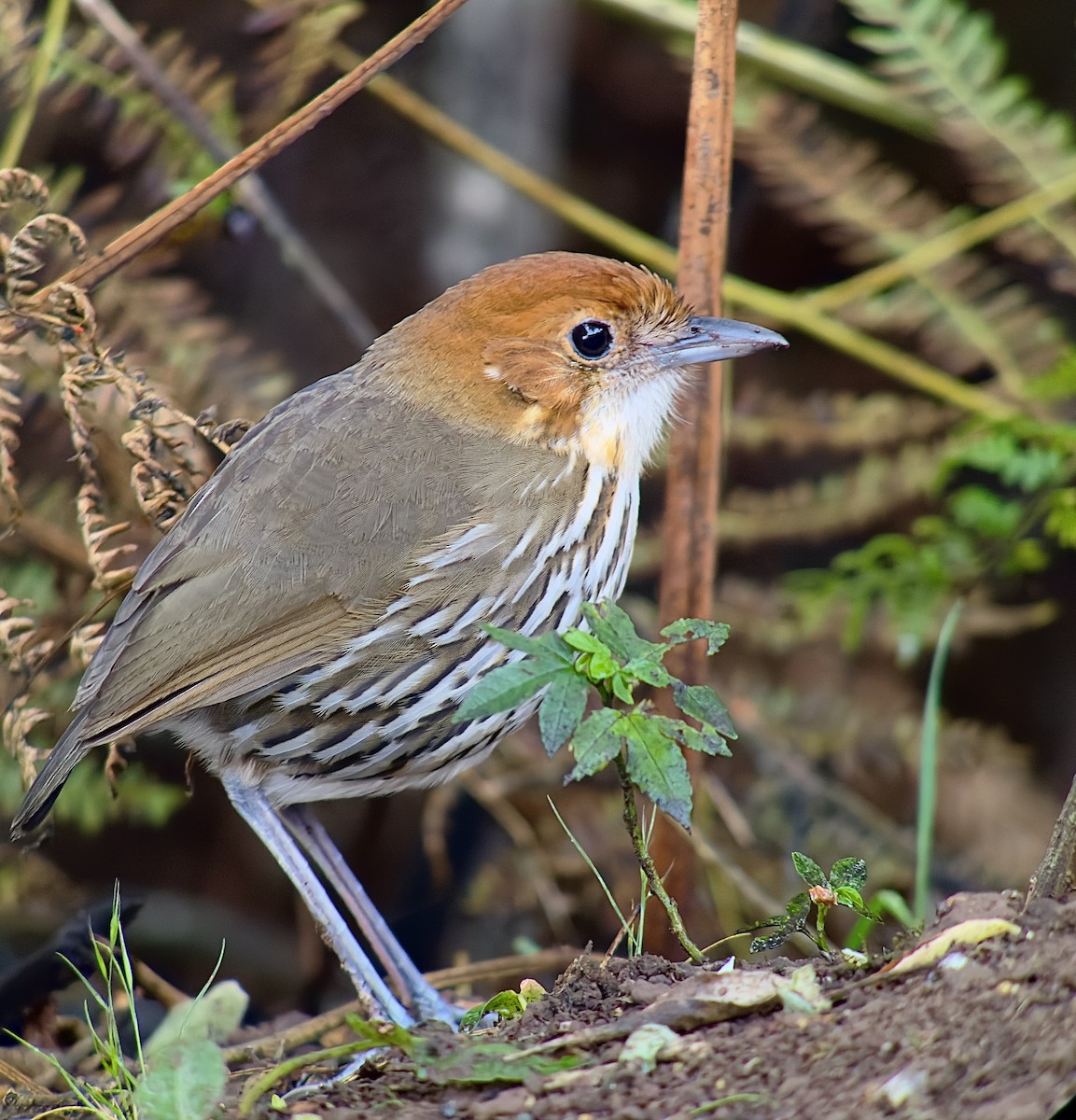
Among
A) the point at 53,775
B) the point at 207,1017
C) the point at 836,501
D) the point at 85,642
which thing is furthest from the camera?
the point at 836,501

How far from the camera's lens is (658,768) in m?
2.15

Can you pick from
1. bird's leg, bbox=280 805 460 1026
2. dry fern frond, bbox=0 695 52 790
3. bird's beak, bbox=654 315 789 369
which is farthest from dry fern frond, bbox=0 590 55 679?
bird's beak, bbox=654 315 789 369

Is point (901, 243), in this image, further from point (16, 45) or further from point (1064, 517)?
point (16, 45)

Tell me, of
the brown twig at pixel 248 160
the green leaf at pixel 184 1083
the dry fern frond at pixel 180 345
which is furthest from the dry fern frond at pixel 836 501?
the green leaf at pixel 184 1083

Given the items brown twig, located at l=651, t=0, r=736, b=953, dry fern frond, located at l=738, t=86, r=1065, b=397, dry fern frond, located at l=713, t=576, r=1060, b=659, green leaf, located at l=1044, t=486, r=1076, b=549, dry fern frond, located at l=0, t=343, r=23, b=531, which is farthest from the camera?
dry fern frond, located at l=713, t=576, r=1060, b=659

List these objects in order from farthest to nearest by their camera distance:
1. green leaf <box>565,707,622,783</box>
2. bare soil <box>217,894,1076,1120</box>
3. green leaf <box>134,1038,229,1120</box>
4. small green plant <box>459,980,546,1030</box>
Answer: small green plant <box>459,980,546,1030</box> < green leaf <box>565,707,622,783</box> < green leaf <box>134,1038,229,1120</box> < bare soil <box>217,894,1076,1120</box>

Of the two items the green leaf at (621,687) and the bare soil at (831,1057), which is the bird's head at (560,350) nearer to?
the green leaf at (621,687)

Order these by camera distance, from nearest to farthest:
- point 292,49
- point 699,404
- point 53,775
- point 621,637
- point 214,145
→ point 621,637 < point 53,775 < point 699,404 < point 214,145 < point 292,49

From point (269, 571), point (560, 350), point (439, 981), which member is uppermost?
point (560, 350)

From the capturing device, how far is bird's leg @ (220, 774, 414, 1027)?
9.65 ft

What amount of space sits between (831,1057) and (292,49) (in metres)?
3.17

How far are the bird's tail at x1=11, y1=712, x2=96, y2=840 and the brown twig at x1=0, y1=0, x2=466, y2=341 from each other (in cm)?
80

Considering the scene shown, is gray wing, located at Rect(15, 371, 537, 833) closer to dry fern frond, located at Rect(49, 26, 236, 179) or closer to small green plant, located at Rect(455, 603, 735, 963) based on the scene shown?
small green plant, located at Rect(455, 603, 735, 963)

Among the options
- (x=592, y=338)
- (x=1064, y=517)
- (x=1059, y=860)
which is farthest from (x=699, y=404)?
(x=1059, y=860)
